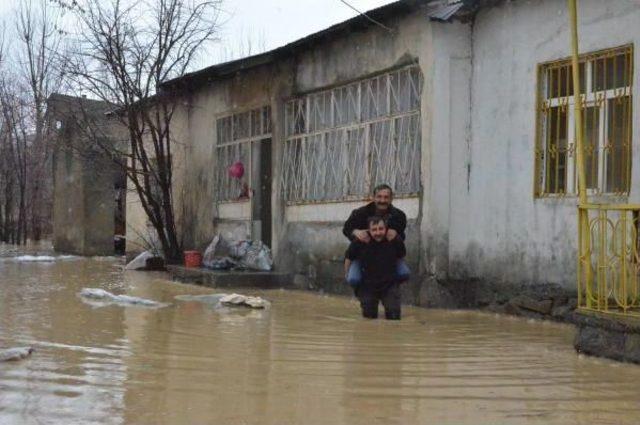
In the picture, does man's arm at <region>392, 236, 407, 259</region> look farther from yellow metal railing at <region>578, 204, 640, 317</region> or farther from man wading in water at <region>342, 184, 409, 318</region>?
yellow metal railing at <region>578, 204, 640, 317</region>

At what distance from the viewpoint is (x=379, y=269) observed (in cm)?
811

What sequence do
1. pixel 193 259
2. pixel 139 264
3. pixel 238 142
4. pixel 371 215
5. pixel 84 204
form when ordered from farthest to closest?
pixel 84 204
pixel 139 264
pixel 193 259
pixel 238 142
pixel 371 215

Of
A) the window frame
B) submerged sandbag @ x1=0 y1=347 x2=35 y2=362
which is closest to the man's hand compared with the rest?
submerged sandbag @ x1=0 y1=347 x2=35 y2=362

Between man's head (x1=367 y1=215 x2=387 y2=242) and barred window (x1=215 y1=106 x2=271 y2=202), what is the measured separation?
225 inches

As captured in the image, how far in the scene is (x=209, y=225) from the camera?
15266mm

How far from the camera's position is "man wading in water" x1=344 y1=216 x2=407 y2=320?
805cm

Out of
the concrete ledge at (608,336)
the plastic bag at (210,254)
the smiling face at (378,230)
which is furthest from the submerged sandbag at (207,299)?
the concrete ledge at (608,336)

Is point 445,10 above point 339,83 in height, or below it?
above

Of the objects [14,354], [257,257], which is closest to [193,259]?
[257,257]

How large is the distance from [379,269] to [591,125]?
2496mm

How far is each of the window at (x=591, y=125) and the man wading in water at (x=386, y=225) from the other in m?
1.56

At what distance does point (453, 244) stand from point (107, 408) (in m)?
5.97

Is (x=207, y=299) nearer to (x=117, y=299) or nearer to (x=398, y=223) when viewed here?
(x=117, y=299)

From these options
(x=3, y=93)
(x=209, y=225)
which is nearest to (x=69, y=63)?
(x=209, y=225)
